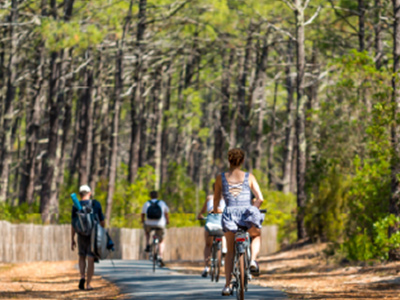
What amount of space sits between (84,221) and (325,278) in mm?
5882

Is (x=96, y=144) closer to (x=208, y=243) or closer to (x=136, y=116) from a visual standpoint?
(x=136, y=116)

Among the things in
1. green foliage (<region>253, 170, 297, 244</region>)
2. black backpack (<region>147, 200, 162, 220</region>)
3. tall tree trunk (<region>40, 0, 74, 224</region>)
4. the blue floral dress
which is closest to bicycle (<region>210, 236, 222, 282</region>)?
black backpack (<region>147, 200, 162, 220</region>)

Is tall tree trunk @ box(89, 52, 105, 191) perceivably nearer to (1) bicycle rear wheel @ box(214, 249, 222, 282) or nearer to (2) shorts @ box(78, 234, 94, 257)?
(1) bicycle rear wheel @ box(214, 249, 222, 282)

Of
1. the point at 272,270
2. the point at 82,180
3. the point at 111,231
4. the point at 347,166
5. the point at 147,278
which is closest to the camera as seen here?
the point at 147,278

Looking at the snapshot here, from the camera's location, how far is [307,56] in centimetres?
4616

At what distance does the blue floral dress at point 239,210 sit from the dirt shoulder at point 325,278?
2628mm

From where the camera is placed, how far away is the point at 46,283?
16.8 m

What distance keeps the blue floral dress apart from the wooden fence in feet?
48.1

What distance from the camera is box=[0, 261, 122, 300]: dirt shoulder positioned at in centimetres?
1357

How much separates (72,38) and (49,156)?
258 inches

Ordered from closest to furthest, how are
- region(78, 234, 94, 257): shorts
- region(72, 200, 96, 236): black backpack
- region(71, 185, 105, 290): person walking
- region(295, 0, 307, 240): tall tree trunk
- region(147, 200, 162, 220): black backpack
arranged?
region(72, 200, 96, 236): black backpack < region(71, 185, 105, 290): person walking < region(78, 234, 94, 257): shorts < region(147, 200, 162, 220): black backpack < region(295, 0, 307, 240): tall tree trunk

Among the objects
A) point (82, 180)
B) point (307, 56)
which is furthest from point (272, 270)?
point (307, 56)

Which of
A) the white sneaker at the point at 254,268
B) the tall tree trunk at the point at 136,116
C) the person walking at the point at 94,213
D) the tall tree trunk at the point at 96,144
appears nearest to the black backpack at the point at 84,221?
the person walking at the point at 94,213

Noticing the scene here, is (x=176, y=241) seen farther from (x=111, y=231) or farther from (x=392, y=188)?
(x=392, y=188)
